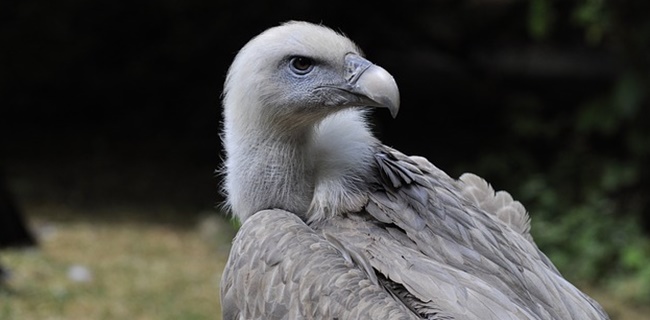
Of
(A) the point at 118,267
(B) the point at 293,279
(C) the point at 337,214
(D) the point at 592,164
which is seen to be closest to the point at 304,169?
(C) the point at 337,214

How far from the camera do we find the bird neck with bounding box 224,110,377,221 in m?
3.23

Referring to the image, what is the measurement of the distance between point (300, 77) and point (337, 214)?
411 millimetres

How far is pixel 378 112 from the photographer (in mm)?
10867

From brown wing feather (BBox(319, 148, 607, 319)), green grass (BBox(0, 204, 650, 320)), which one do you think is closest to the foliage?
green grass (BBox(0, 204, 650, 320))

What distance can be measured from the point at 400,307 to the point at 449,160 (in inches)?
326

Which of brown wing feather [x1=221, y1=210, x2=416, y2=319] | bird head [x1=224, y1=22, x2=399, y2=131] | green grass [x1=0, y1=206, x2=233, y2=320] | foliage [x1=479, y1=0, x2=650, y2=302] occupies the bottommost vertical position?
green grass [x1=0, y1=206, x2=233, y2=320]

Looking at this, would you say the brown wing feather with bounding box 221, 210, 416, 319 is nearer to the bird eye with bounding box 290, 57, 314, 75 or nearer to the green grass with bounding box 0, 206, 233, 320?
the bird eye with bounding box 290, 57, 314, 75

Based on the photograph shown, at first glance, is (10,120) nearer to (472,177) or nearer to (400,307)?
(472,177)

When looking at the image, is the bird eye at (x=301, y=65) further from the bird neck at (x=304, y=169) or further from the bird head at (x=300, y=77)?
the bird neck at (x=304, y=169)

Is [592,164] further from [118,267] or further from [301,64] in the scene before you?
[301,64]

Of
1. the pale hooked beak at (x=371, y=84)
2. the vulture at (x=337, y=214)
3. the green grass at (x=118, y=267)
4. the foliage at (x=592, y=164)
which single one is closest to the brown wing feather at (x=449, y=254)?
the vulture at (x=337, y=214)

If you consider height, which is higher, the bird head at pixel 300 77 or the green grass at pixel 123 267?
the bird head at pixel 300 77

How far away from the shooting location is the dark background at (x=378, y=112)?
995 centimetres

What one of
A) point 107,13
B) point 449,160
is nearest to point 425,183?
point 449,160
